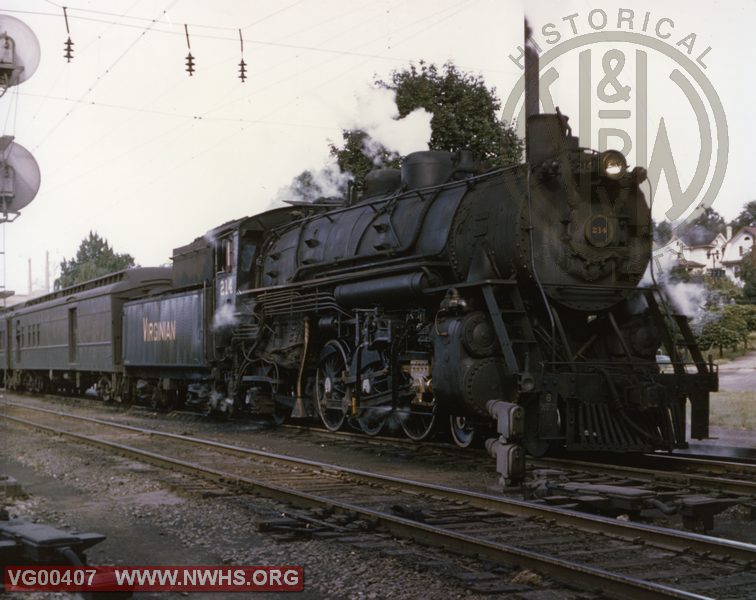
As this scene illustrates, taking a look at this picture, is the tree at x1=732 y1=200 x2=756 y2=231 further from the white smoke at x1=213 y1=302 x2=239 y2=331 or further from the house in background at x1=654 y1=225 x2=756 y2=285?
the white smoke at x1=213 y1=302 x2=239 y2=331

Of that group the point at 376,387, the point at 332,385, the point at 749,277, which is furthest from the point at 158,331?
the point at 749,277

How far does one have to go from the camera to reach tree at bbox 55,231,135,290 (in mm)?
75156

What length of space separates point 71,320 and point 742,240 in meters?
56.7

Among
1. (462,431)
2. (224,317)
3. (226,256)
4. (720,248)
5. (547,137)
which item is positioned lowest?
(462,431)

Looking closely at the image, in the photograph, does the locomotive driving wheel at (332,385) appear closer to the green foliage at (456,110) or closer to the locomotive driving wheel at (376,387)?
the locomotive driving wheel at (376,387)

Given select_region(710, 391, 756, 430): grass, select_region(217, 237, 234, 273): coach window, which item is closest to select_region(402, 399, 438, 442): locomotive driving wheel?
select_region(217, 237, 234, 273): coach window

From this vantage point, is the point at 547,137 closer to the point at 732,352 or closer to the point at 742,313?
the point at 742,313

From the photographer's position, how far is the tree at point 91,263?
75156mm

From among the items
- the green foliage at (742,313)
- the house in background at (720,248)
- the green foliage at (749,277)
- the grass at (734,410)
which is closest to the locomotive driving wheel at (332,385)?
the grass at (734,410)

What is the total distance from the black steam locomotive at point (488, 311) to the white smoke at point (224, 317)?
620 mm

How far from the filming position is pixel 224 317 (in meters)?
15.7

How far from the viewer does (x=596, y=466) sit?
9.22m

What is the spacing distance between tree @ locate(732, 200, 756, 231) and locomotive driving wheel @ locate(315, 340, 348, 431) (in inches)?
2819

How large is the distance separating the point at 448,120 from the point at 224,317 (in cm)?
1254
